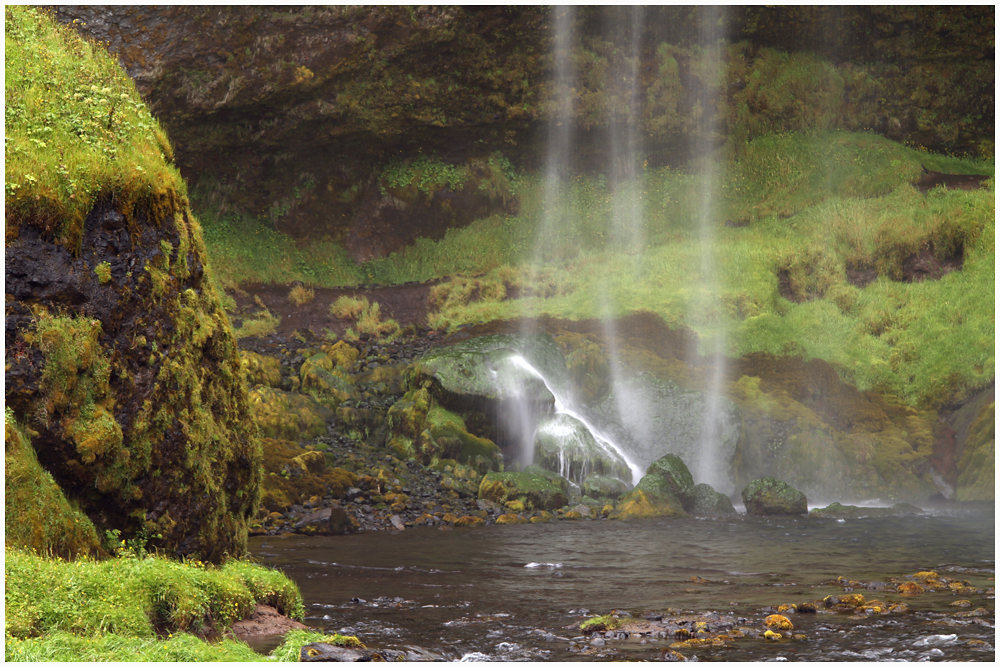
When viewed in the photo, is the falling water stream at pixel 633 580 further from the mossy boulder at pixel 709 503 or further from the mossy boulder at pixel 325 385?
the mossy boulder at pixel 325 385

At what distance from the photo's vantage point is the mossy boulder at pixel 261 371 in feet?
76.6

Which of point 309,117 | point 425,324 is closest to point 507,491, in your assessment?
point 425,324

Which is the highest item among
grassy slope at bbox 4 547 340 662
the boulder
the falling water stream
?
the boulder

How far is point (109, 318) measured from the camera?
27.1 ft

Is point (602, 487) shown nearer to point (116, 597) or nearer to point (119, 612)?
point (116, 597)

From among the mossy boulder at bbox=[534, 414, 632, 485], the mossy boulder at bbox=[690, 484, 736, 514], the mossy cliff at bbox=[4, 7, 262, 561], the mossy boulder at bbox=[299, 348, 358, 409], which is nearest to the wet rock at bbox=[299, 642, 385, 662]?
the mossy cliff at bbox=[4, 7, 262, 561]

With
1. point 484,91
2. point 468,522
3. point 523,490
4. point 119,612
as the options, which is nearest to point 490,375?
point 523,490

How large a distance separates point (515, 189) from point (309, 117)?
1017 cm

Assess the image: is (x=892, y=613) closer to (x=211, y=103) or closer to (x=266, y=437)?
(x=266, y=437)

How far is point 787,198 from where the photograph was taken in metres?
34.2

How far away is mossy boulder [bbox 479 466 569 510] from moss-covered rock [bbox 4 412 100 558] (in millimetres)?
12717

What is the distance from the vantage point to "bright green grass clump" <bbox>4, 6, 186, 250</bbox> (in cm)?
795

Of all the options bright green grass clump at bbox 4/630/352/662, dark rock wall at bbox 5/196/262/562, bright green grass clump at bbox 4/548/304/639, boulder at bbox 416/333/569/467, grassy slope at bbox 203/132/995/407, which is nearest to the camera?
bright green grass clump at bbox 4/630/352/662

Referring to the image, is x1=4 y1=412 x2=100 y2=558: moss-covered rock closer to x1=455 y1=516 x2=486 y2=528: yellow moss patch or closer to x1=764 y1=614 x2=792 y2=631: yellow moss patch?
x1=764 y1=614 x2=792 y2=631: yellow moss patch
